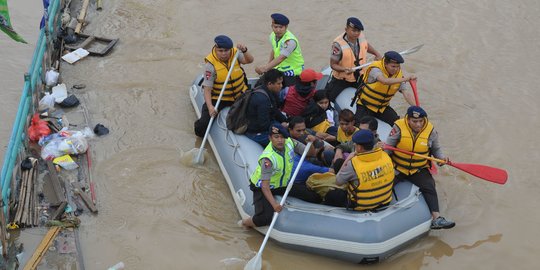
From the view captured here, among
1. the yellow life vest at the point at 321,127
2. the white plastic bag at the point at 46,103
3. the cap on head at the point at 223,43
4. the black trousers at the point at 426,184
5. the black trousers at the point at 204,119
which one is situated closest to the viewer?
the black trousers at the point at 426,184

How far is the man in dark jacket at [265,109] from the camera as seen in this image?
22.7ft

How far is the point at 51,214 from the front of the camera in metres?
6.62

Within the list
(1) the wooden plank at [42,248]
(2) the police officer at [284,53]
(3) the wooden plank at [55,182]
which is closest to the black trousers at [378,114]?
(2) the police officer at [284,53]

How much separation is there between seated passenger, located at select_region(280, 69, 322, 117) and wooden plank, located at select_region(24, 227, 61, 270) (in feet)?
8.78

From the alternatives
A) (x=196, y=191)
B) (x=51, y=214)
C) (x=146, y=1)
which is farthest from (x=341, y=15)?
(x=51, y=214)

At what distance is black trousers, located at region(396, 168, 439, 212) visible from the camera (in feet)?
21.4

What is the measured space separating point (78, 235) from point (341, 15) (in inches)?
249

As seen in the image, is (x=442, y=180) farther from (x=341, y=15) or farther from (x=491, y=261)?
(x=341, y=15)

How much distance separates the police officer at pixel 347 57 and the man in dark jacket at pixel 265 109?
0.94 metres

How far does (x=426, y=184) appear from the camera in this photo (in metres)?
6.57

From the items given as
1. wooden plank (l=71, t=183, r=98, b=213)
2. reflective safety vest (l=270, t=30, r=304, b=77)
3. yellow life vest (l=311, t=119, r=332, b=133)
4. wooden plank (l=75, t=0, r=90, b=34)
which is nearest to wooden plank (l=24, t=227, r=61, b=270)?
wooden plank (l=71, t=183, r=98, b=213)

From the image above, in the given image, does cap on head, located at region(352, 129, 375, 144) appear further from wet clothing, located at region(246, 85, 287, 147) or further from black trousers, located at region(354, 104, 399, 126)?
black trousers, located at region(354, 104, 399, 126)

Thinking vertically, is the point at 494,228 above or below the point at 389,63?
below

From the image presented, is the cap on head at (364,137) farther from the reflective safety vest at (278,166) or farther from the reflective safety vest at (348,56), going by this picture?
the reflective safety vest at (348,56)
